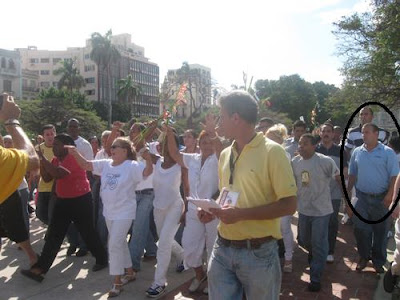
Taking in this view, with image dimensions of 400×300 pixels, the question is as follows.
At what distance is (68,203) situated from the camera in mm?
6004

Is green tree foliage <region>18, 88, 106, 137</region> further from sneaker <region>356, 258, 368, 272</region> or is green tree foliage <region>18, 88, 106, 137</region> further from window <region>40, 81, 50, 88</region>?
window <region>40, 81, 50, 88</region>

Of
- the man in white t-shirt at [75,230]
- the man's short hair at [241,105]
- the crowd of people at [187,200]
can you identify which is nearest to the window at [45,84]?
the man in white t-shirt at [75,230]

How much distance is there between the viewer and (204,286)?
17.1ft

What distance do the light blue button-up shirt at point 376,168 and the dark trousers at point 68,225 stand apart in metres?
3.68

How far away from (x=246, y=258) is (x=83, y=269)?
3983 mm

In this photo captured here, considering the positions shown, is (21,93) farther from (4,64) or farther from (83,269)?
(83,269)

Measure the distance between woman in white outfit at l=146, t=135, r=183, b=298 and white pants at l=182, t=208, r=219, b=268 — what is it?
0.57 ft

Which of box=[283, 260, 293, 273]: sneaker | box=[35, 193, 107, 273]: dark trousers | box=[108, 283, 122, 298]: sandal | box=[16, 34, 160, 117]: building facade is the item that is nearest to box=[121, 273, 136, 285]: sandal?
box=[108, 283, 122, 298]: sandal

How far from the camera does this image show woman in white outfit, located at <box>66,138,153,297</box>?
513cm

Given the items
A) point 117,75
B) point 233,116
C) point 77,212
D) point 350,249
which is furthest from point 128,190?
point 117,75

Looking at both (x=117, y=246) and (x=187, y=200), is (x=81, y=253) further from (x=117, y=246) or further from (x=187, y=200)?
(x=187, y=200)

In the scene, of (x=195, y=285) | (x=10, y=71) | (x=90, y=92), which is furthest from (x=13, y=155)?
(x=90, y=92)

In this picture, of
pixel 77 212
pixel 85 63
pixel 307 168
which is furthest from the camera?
pixel 85 63

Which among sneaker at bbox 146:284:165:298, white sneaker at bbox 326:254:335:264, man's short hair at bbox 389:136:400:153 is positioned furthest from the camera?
man's short hair at bbox 389:136:400:153
